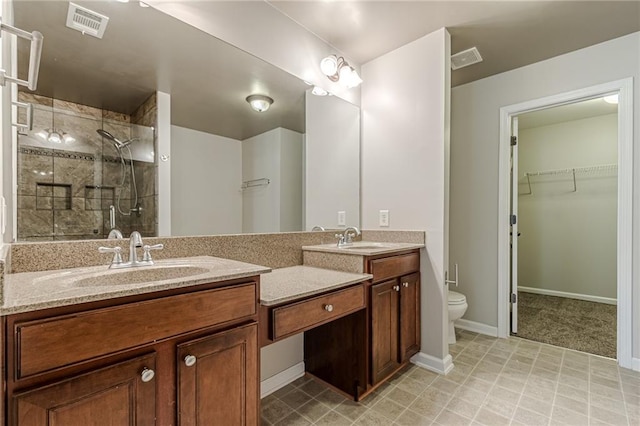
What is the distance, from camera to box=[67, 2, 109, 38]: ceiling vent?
47.9 inches

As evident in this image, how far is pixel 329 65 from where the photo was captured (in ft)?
7.02

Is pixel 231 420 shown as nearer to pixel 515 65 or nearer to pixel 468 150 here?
pixel 468 150

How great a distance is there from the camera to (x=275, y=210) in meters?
1.92

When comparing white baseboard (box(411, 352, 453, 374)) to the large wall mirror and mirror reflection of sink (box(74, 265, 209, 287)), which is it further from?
mirror reflection of sink (box(74, 265, 209, 287))

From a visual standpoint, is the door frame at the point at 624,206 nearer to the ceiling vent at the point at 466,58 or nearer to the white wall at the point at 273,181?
the ceiling vent at the point at 466,58

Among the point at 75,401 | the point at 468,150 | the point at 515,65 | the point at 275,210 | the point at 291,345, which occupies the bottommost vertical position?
the point at 291,345

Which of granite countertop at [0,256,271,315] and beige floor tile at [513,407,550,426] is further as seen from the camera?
beige floor tile at [513,407,550,426]

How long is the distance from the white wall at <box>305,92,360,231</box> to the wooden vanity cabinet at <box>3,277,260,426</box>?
1118 mm

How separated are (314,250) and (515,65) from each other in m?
2.35

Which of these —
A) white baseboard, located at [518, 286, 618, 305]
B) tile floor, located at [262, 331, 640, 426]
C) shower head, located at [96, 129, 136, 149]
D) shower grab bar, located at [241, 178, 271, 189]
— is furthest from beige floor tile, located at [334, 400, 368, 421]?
white baseboard, located at [518, 286, 618, 305]

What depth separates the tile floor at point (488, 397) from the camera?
5.10 ft

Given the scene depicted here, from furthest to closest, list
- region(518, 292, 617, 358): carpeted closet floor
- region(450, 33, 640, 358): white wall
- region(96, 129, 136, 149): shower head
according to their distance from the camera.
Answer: region(518, 292, 617, 358): carpeted closet floor, region(450, 33, 640, 358): white wall, region(96, 129, 136, 149): shower head

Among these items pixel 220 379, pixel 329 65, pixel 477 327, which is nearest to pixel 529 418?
pixel 477 327

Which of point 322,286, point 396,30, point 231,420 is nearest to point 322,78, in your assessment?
point 396,30
